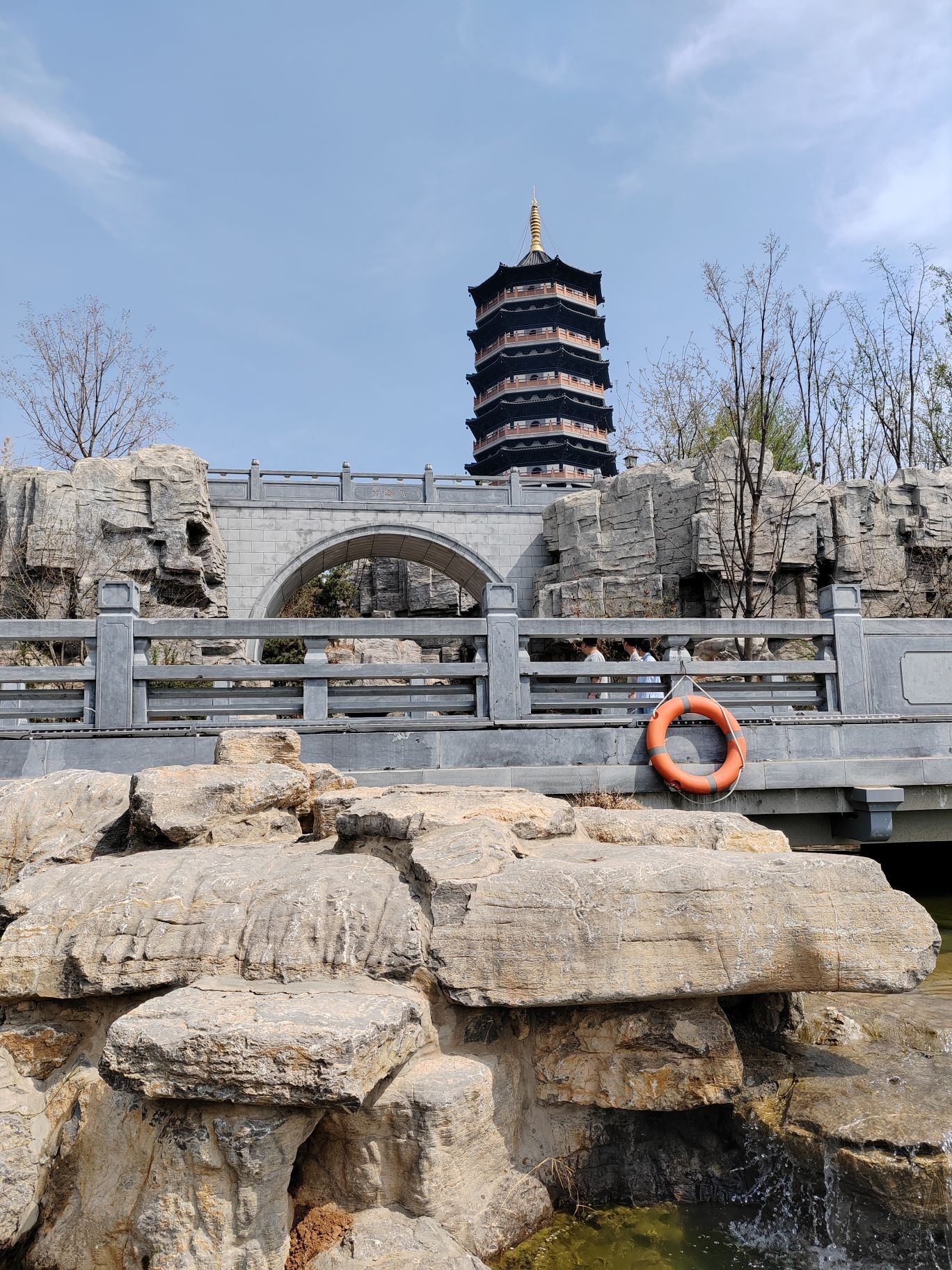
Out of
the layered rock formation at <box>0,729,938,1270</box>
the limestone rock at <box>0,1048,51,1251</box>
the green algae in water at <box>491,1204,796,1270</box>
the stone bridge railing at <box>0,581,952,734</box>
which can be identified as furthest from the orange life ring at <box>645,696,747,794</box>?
the limestone rock at <box>0,1048,51,1251</box>

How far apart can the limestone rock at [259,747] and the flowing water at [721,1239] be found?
9.53 ft

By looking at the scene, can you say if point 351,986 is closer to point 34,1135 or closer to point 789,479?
point 34,1135

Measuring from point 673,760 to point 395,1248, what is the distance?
14.2 feet

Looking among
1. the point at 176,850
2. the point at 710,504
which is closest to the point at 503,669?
the point at 176,850

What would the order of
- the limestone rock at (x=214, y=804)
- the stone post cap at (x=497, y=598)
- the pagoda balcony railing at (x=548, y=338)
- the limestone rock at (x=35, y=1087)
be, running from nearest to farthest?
the limestone rock at (x=35, y=1087) < the limestone rock at (x=214, y=804) < the stone post cap at (x=497, y=598) < the pagoda balcony railing at (x=548, y=338)

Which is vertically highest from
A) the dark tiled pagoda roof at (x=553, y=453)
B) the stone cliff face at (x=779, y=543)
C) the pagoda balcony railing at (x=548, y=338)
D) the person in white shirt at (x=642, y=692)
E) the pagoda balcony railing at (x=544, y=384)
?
the pagoda balcony railing at (x=548, y=338)

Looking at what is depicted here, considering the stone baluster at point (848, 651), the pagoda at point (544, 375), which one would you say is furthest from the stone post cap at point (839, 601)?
the pagoda at point (544, 375)

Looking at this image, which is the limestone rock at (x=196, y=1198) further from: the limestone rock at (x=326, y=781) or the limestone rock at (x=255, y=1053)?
the limestone rock at (x=326, y=781)

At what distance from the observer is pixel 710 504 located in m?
18.7

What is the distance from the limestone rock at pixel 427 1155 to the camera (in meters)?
3.44

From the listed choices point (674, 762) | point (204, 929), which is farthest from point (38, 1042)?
point (674, 762)

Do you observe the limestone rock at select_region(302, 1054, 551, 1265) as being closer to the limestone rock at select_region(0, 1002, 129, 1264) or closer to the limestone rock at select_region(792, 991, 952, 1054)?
the limestone rock at select_region(0, 1002, 129, 1264)

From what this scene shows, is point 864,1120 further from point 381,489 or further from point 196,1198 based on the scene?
point 381,489

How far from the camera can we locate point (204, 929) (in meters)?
3.81
